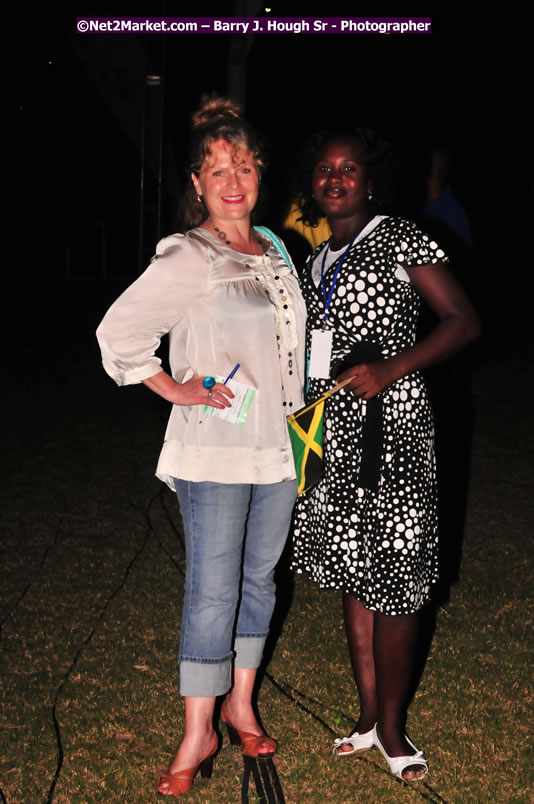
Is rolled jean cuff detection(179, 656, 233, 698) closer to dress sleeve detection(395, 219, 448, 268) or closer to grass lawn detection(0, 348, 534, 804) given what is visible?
grass lawn detection(0, 348, 534, 804)

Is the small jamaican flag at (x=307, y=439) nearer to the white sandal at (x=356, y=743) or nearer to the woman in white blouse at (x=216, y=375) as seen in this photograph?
the woman in white blouse at (x=216, y=375)

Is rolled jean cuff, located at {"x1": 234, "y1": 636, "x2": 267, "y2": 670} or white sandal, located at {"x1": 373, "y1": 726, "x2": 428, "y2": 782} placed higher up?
rolled jean cuff, located at {"x1": 234, "y1": 636, "x2": 267, "y2": 670}

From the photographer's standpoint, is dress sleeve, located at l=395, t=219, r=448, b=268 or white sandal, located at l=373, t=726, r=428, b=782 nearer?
dress sleeve, located at l=395, t=219, r=448, b=268

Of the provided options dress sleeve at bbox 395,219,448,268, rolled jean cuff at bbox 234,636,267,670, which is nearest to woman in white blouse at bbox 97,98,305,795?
rolled jean cuff at bbox 234,636,267,670

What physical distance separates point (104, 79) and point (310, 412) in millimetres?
9428

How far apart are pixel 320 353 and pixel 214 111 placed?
86cm

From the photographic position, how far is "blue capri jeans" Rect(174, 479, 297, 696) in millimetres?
2977

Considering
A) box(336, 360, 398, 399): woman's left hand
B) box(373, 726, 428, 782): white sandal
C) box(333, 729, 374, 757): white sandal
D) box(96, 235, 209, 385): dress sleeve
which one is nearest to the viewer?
box(96, 235, 209, 385): dress sleeve

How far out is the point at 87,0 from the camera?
2309 cm

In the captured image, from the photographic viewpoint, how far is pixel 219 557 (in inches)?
118

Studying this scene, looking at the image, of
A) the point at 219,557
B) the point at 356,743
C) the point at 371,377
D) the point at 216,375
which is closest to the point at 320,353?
the point at 371,377

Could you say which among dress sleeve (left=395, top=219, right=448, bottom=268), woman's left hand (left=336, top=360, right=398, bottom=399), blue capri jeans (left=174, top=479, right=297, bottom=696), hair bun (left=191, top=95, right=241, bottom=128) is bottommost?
blue capri jeans (left=174, top=479, right=297, bottom=696)

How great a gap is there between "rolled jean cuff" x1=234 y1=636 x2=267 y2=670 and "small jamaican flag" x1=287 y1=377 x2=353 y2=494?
1.98 feet

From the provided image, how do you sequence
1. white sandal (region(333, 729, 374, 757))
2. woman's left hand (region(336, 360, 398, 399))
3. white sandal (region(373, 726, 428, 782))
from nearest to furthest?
woman's left hand (region(336, 360, 398, 399)), white sandal (region(373, 726, 428, 782)), white sandal (region(333, 729, 374, 757))
